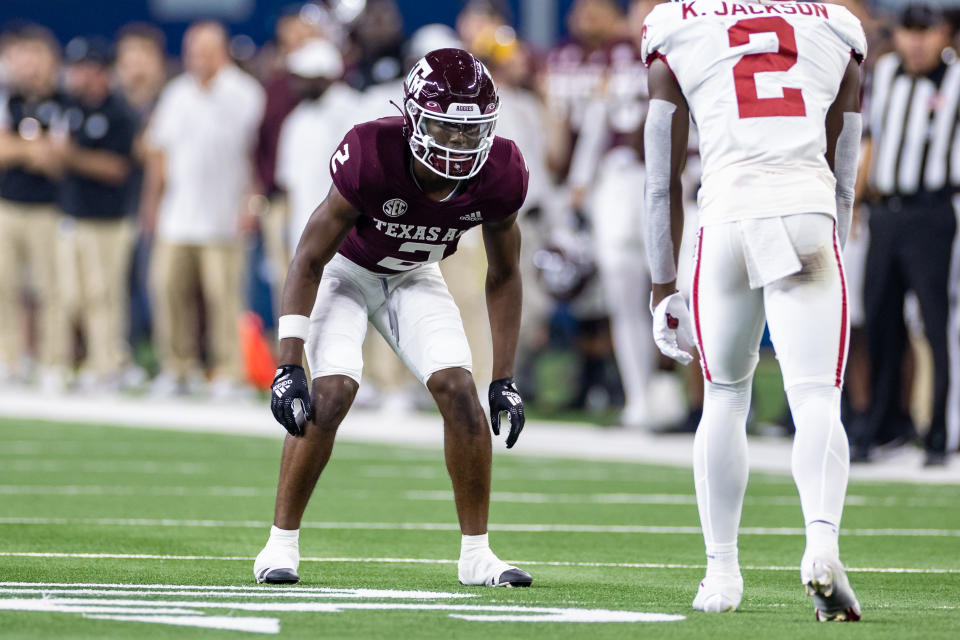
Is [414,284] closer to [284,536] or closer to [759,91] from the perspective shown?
[284,536]

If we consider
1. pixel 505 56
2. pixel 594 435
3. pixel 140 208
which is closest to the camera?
pixel 594 435

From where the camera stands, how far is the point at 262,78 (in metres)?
15.9

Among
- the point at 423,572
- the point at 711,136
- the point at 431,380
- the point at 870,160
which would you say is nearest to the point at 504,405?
the point at 431,380

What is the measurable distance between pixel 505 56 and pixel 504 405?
6730mm

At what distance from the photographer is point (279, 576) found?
521 centimetres

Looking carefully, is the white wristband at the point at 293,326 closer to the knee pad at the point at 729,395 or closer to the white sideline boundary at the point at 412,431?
the knee pad at the point at 729,395

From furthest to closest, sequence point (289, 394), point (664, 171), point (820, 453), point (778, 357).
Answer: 1. point (289, 394)
2. point (664, 171)
3. point (778, 357)
4. point (820, 453)

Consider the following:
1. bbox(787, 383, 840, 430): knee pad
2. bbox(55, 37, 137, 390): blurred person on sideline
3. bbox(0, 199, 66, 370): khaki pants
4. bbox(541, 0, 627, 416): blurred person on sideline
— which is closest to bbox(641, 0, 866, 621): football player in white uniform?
bbox(787, 383, 840, 430): knee pad

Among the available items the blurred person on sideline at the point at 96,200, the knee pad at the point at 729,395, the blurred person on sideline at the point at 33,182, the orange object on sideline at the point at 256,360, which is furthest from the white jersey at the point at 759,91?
the orange object on sideline at the point at 256,360

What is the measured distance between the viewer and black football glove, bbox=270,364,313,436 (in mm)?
5102

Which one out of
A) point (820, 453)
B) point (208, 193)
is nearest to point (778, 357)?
point (820, 453)

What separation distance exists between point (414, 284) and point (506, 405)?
0.56m

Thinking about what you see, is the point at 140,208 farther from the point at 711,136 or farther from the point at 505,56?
the point at 711,136

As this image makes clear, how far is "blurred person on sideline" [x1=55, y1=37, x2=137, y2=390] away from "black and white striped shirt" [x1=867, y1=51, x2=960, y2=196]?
237 inches
